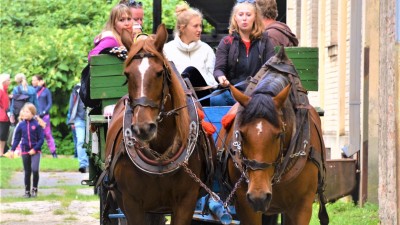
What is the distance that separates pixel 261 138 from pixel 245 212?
0.85 meters

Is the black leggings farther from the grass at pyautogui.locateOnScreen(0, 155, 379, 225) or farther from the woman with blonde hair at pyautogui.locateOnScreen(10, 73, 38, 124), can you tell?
the woman with blonde hair at pyautogui.locateOnScreen(10, 73, 38, 124)

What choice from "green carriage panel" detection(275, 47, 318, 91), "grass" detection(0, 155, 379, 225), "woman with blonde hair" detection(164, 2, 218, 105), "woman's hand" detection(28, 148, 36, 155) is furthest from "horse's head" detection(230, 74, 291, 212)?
"woman's hand" detection(28, 148, 36, 155)

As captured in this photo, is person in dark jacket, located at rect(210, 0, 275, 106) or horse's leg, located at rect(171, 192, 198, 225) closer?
horse's leg, located at rect(171, 192, 198, 225)

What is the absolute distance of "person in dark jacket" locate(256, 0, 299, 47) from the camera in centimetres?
1129

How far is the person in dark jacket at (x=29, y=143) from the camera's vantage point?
1975 centimetres

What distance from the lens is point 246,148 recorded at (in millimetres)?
9008

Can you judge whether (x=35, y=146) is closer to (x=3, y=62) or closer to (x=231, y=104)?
(x=231, y=104)

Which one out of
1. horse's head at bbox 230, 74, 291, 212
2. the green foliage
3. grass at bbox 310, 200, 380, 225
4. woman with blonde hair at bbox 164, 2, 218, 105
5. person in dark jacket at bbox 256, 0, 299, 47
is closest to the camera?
horse's head at bbox 230, 74, 291, 212

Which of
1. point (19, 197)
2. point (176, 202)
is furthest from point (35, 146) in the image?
point (176, 202)

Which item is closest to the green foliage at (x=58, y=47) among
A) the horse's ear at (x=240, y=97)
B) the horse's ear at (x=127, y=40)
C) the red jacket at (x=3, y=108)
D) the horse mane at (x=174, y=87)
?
the red jacket at (x=3, y=108)

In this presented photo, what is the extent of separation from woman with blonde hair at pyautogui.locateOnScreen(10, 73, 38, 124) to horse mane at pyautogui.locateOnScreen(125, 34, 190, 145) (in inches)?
803

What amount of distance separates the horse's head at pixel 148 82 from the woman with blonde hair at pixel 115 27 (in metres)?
1.75

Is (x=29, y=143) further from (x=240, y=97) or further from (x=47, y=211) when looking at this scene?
(x=240, y=97)

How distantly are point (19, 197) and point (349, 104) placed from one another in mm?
5365
